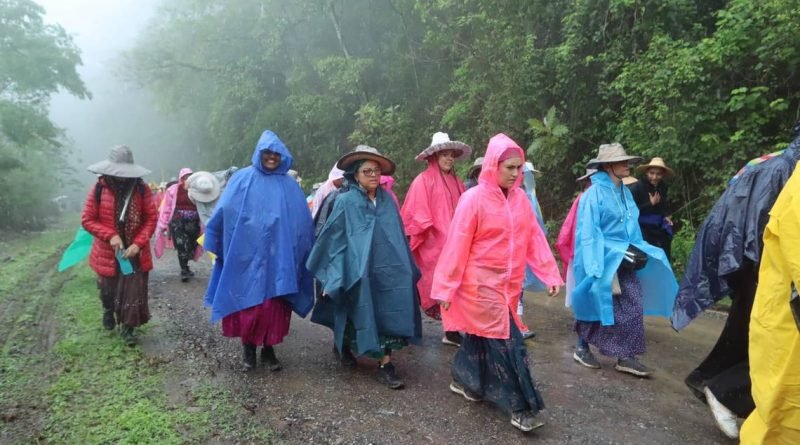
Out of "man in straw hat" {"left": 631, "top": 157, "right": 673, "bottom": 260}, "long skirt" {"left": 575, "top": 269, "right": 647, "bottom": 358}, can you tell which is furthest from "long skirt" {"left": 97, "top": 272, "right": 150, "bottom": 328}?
"man in straw hat" {"left": 631, "top": 157, "right": 673, "bottom": 260}

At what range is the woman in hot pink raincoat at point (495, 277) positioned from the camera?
11.0ft

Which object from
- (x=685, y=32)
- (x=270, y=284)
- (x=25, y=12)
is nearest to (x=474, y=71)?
(x=685, y=32)

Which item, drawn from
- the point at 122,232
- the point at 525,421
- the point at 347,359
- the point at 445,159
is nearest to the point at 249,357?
the point at 347,359

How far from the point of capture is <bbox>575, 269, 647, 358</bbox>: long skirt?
4.24m

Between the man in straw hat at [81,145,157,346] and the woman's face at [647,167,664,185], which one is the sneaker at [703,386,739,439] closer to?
the woman's face at [647,167,664,185]

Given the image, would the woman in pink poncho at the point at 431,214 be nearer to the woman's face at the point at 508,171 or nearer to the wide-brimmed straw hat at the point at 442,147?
the wide-brimmed straw hat at the point at 442,147

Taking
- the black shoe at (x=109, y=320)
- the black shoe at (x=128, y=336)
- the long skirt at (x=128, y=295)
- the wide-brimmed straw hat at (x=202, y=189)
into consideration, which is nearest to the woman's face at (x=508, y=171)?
the long skirt at (x=128, y=295)

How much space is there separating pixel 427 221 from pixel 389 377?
1531mm

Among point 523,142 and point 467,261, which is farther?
point 523,142

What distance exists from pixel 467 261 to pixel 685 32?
719 cm

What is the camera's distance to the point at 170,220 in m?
8.61

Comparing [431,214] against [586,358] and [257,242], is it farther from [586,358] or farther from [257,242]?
[586,358]

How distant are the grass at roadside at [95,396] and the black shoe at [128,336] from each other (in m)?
0.09

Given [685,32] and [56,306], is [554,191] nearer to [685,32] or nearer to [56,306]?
[685,32]
